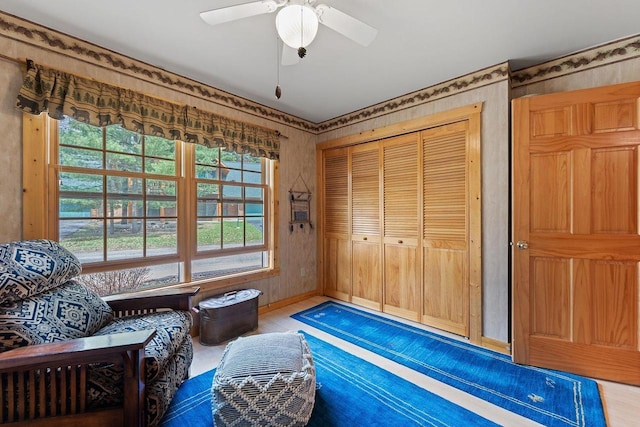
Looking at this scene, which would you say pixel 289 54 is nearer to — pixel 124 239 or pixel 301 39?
pixel 301 39

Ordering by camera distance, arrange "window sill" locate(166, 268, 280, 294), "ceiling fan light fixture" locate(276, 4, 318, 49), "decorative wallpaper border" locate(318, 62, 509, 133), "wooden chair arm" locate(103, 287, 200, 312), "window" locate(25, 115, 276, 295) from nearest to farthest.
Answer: "ceiling fan light fixture" locate(276, 4, 318, 49), "wooden chair arm" locate(103, 287, 200, 312), "window" locate(25, 115, 276, 295), "decorative wallpaper border" locate(318, 62, 509, 133), "window sill" locate(166, 268, 280, 294)

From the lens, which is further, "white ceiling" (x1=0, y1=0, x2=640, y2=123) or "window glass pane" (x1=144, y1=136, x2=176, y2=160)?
"window glass pane" (x1=144, y1=136, x2=176, y2=160)

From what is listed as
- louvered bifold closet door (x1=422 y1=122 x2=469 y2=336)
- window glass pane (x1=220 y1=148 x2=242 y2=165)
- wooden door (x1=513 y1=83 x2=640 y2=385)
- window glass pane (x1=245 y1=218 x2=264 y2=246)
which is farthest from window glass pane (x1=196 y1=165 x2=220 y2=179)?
wooden door (x1=513 y1=83 x2=640 y2=385)

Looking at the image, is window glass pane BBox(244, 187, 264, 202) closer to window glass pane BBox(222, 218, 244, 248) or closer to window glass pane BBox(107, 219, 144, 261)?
window glass pane BBox(222, 218, 244, 248)

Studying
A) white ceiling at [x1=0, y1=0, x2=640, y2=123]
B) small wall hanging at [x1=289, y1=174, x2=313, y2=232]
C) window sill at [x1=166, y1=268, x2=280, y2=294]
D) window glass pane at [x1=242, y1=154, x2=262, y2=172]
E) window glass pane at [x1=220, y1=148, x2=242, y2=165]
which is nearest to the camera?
white ceiling at [x1=0, y1=0, x2=640, y2=123]

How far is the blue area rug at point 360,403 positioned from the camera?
1515 mm

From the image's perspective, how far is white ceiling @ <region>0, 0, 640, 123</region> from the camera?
163 centimetres

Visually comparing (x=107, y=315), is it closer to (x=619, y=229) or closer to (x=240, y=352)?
(x=240, y=352)

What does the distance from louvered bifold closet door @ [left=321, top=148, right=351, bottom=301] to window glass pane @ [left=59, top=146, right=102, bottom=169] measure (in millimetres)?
2482

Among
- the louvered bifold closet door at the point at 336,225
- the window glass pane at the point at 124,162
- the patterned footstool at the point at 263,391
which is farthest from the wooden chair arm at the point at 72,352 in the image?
the louvered bifold closet door at the point at 336,225

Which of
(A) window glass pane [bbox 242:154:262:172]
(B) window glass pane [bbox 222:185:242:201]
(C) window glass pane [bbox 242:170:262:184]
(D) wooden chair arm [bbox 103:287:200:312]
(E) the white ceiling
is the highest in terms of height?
(E) the white ceiling

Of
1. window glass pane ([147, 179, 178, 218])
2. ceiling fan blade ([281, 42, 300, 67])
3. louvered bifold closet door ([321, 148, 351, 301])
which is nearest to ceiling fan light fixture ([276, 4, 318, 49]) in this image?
ceiling fan blade ([281, 42, 300, 67])

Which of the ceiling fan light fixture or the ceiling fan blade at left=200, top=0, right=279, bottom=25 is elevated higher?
the ceiling fan blade at left=200, top=0, right=279, bottom=25

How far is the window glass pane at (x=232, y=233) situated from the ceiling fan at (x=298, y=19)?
196 centimetres
